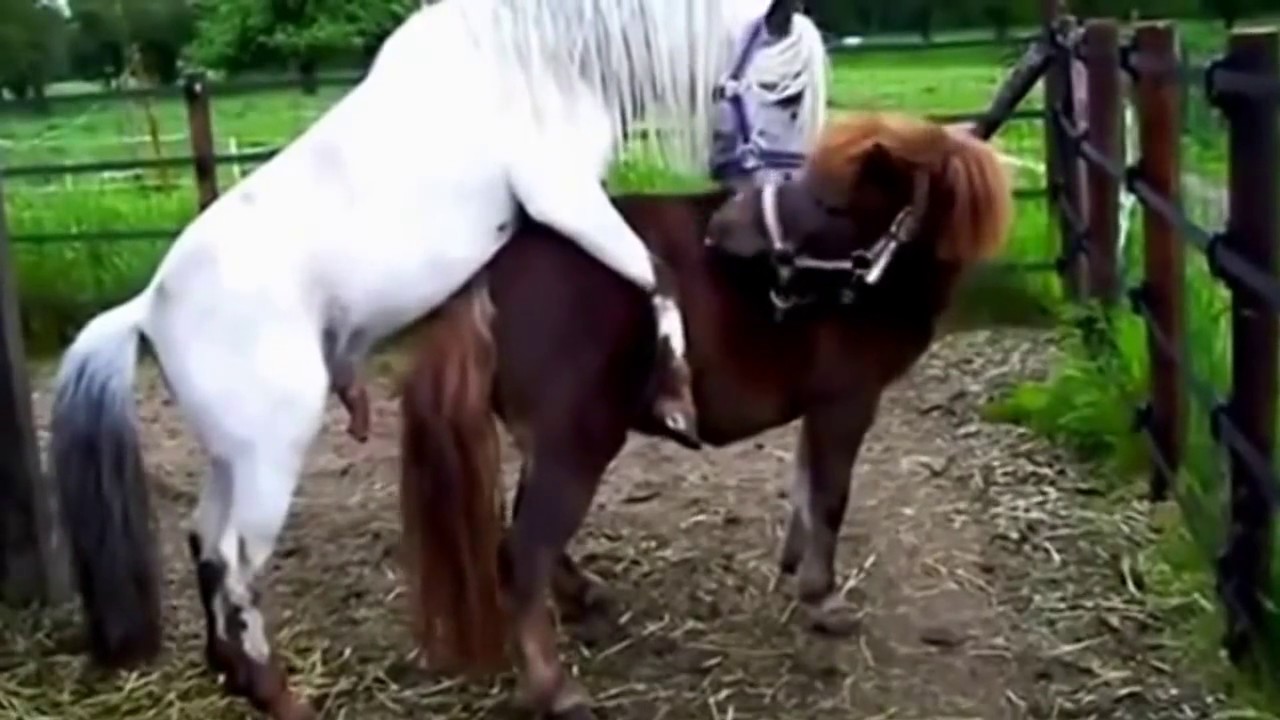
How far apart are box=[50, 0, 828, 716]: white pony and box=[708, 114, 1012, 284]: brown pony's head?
0.18 m

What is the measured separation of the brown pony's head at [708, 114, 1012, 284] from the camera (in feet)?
11.1

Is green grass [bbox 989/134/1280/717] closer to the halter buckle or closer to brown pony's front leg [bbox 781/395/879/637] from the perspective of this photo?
brown pony's front leg [bbox 781/395/879/637]

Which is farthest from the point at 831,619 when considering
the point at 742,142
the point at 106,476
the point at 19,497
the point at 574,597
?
the point at 19,497

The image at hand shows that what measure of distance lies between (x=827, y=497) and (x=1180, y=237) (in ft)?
3.52

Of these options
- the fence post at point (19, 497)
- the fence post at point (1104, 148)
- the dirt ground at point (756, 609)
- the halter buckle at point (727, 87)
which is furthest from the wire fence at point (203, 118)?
the halter buckle at point (727, 87)

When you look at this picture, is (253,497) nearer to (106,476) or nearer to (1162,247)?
(106,476)

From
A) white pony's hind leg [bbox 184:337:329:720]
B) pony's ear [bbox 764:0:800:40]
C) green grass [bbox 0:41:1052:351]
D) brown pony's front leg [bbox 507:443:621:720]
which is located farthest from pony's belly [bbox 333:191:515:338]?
green grass [bbox 0:41:1052:351]

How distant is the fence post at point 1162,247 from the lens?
405 centimetres

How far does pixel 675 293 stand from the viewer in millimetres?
3342

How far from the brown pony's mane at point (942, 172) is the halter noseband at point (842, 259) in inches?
1.4

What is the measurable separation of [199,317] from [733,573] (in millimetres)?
1498

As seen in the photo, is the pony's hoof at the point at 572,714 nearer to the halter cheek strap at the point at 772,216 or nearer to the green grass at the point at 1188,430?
the halter cheek strap at the point at 772,216

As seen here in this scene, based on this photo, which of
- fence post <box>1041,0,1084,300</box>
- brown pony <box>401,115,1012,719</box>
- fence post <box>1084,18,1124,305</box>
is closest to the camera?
brown pony <box>401,115,1012,719</box>

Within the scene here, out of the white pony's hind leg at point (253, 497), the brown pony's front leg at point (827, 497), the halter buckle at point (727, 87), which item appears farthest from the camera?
the brown pony's front leg at point (827, 497)
